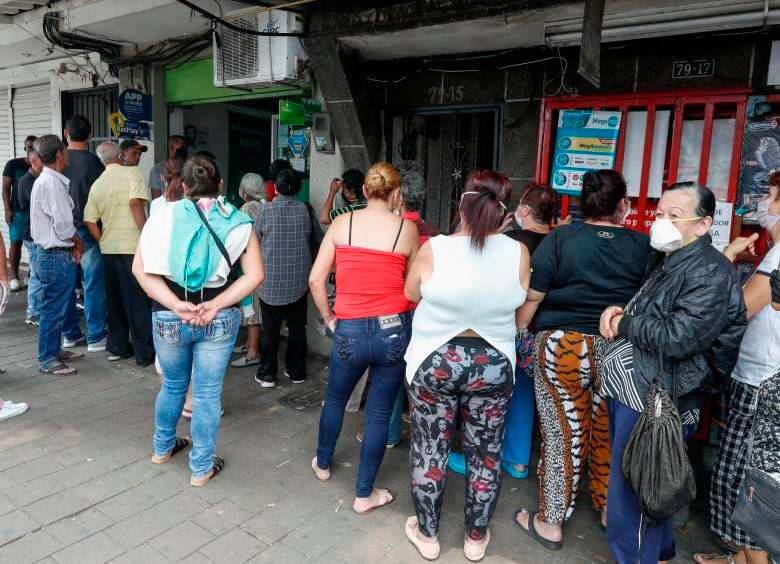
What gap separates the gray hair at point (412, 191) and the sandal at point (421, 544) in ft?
6.12

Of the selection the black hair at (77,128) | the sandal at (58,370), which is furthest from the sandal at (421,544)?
the black hair at (77,128)

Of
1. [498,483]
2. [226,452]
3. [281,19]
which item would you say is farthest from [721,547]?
[281,19]

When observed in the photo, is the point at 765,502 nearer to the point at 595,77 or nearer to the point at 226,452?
the point at 595,77

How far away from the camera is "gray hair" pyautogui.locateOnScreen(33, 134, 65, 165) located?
486 centimetres

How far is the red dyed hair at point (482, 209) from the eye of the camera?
8.45 ft

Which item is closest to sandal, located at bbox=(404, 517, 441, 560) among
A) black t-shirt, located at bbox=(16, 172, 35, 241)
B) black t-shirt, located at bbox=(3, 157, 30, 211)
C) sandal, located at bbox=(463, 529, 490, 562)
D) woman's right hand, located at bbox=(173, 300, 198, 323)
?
sandal, located at bbox=(463, 529, 490, 562)

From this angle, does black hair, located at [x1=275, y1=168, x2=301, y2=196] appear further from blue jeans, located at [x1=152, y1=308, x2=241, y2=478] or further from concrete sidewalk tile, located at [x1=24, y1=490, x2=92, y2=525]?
concrete sidewalk tile, located at [x1=24, y1=490, x2=92, y2=525]

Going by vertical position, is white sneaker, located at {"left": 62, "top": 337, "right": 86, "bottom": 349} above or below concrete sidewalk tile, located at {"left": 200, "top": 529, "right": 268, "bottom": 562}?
above

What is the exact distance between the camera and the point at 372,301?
120 inches

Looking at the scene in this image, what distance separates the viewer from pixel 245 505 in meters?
3.24

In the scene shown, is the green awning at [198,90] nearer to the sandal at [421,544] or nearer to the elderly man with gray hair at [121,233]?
the elderly man with gray hair at [121,233]

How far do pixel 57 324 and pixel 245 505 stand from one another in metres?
2.94

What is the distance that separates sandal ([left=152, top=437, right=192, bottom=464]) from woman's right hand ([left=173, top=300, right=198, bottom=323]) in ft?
3.37

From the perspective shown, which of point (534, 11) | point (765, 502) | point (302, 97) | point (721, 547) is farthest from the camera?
point (302, 97)
